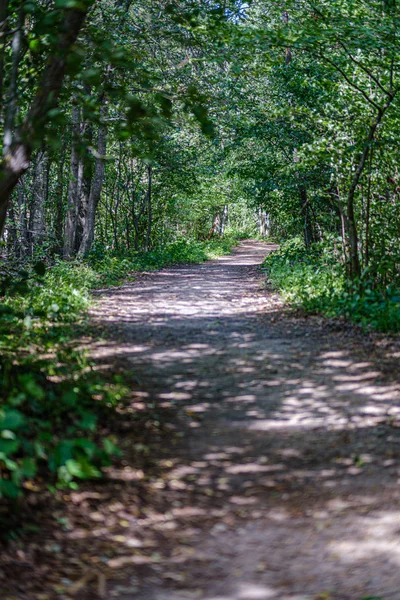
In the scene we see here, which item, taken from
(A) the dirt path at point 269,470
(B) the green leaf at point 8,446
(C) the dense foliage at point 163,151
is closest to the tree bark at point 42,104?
(C) the dense foliage at point 163,151

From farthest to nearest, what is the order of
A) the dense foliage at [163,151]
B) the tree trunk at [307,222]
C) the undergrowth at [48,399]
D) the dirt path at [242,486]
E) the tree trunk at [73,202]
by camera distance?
1. the tree trunk at [307,222]
2. the tree trunk at [73,202]
3. the dense foliage at [163,151]
4. the undergrowth at [48,399]
5. the dirt path at [242,486]

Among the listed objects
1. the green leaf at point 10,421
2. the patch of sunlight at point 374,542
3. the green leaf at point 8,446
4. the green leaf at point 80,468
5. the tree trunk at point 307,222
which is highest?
the tree trunk at point 307,222

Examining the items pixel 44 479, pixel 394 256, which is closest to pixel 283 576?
pixel 44 479

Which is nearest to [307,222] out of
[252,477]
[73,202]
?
[73,202]

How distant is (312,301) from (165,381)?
464 cm

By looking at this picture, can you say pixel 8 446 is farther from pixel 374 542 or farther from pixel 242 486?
pixel 374 542

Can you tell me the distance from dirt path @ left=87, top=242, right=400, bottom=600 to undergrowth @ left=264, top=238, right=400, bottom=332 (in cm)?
57

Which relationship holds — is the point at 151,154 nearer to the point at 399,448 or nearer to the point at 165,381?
the point at 165,381

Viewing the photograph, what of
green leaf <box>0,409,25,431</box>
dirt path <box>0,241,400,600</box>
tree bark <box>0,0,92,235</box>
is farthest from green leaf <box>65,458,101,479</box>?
tree bark <box>0,0,92,235</box>

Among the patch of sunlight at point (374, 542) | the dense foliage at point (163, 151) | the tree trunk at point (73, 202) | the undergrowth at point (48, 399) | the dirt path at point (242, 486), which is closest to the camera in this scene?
the dirt path at point (242, 486)

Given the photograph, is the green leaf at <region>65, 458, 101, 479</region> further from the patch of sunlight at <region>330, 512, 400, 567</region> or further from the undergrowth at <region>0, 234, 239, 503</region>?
the patch of sunlight at <region>330, 512, 400, 567</region>

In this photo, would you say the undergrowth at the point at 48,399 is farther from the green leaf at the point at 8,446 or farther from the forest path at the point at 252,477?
the forest path at the point at 252,477

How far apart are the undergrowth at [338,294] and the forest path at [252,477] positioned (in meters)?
0.75

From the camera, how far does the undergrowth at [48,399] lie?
3.49 meters
